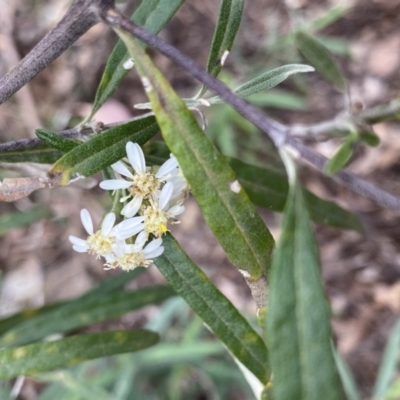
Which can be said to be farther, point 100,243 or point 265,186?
point 265,186

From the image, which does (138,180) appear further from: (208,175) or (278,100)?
(278,100)

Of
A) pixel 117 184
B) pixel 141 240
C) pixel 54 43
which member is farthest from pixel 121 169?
pixel 54 43

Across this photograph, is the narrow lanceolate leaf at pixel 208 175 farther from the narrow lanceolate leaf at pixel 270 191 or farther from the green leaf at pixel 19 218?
the green leaf at pixel 19 218

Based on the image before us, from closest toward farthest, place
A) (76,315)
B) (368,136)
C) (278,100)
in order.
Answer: (368,136), (76,315), (278,100)

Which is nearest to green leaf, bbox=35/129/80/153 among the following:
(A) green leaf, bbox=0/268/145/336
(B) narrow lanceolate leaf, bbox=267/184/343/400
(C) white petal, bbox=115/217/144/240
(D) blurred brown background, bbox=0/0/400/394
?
(C) white petal, bbox=115/217/144/240

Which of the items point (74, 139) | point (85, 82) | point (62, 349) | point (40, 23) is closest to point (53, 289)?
point (85, 82)

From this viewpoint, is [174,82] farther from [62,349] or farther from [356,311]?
[62,349]
